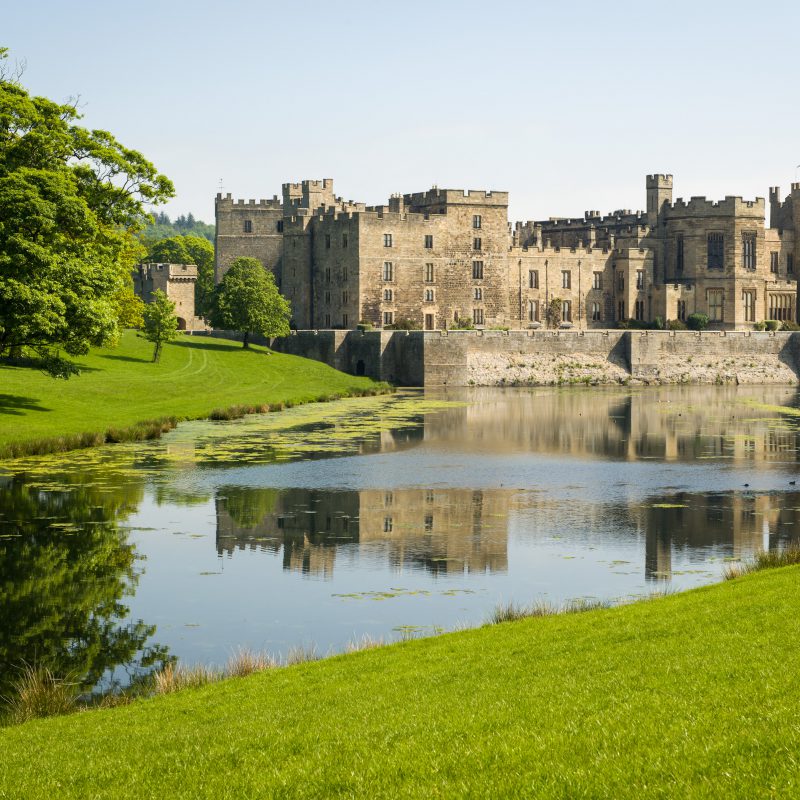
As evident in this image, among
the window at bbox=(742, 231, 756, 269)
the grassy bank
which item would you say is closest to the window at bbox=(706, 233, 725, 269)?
the window at bbox=(742, 231, 756, 269)

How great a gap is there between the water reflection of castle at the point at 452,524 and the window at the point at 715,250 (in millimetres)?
83980

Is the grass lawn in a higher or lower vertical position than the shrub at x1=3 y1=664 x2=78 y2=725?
higher

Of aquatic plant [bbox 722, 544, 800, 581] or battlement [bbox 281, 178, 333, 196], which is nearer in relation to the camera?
aquatic plant [bbox 722, 544, 800, 581]

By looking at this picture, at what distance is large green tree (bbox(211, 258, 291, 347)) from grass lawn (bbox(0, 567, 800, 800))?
7615 centimetres

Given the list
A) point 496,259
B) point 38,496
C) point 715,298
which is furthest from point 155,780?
point 715,298

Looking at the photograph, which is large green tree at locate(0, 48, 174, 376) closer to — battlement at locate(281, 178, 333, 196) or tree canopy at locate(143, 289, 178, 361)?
tree canopy at locate(143, 289, 178, 361)

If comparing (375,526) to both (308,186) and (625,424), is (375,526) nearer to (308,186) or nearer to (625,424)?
(625,424)

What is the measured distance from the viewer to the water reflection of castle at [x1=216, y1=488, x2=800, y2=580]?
27625mm

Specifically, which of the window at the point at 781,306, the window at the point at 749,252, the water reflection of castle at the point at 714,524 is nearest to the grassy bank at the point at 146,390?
the water reflection of castle at the point at 714,524

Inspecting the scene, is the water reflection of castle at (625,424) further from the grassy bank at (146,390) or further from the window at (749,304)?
the window at (749,304)

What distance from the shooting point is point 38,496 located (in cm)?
3459

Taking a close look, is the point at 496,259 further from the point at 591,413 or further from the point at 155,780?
the point at 155,780

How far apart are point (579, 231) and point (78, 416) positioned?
3371 inches

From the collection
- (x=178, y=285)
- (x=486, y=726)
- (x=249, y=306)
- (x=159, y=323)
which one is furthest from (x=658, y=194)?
(x=486, y=726)
